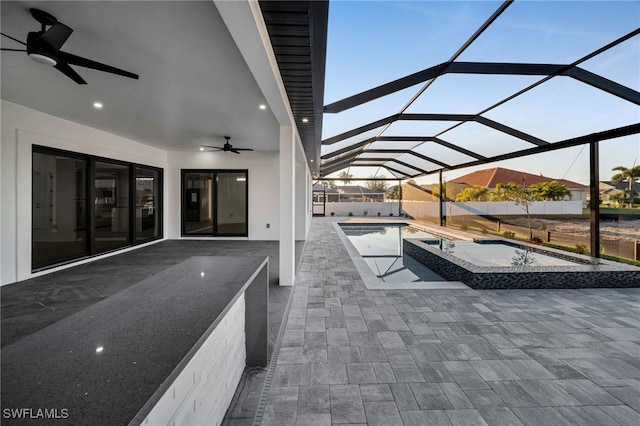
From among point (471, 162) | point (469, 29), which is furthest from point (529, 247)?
point (469, 29)

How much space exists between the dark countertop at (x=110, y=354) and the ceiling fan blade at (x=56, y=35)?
231 centimetres

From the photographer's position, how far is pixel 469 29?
304cm

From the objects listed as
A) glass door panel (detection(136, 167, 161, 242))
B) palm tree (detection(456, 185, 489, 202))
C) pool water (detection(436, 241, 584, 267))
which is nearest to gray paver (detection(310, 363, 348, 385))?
pool water (detection(436, 241, 584, 267))

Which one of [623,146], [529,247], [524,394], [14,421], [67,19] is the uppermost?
[67,19]

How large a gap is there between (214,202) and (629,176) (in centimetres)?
955

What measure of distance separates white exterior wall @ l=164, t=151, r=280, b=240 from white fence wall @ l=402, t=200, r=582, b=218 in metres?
7.98

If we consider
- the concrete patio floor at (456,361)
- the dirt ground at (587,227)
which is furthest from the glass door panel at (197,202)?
the dirt ground at (587,227)

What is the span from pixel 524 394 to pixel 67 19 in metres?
4.66

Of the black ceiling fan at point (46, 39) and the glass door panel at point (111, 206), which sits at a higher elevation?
the black ceiling fan at point (46, 39)

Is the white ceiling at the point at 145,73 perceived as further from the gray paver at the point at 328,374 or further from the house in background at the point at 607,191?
the house in background at the point at 607,191

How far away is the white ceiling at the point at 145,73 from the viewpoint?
7.15 ft

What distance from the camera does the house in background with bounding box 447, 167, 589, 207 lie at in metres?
6.82

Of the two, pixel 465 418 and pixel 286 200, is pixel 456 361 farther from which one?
pixel 286 200

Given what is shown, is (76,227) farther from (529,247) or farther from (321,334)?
(529,247)
